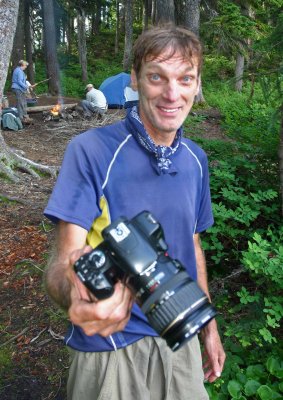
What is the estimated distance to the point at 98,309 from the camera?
1233 millimetres

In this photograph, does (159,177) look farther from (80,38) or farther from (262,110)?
(80,38)

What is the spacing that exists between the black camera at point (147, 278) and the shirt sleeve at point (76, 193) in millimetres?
372

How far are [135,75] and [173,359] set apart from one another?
1.44m

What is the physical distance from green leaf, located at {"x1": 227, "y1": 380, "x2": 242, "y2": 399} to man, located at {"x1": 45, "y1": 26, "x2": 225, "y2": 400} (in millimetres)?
928

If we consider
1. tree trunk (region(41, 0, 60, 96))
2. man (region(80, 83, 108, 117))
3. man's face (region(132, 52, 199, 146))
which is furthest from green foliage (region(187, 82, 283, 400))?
tree trunk (region(41, 0, 60, 96))

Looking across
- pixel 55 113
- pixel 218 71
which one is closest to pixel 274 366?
pixel 55 113

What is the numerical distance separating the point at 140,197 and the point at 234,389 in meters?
1.89

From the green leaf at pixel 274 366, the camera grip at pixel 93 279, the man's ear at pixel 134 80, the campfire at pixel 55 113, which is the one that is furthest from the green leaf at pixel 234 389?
the campfire at pixel 55 113

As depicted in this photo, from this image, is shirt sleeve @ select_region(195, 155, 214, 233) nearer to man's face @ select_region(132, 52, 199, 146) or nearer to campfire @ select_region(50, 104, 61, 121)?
man's face @ select_region(132, 52, 199, 146)

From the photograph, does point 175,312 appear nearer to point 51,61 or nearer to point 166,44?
point 166,44

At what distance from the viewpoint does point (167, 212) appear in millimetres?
1888

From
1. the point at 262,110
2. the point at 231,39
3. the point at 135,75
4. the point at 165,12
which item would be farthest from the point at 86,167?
the point at 165,12

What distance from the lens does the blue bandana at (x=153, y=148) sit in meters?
1.86

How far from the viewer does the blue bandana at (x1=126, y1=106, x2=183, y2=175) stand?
1864 millimetres
